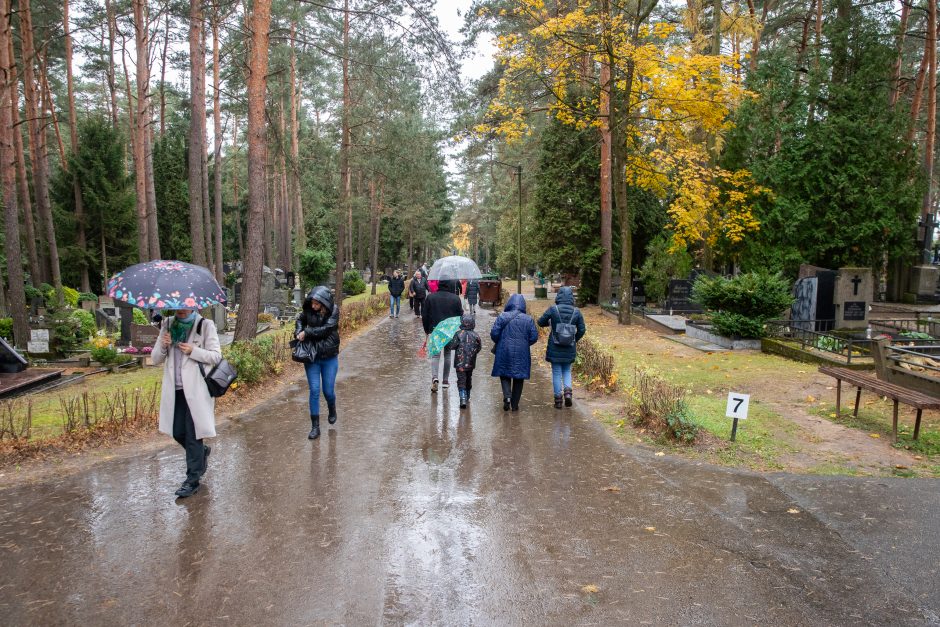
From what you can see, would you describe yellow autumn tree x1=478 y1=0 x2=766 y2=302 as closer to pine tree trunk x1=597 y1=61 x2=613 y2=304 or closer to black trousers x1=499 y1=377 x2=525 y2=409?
pine tree trunk x1=597 y1=61 x2=613 y2=304

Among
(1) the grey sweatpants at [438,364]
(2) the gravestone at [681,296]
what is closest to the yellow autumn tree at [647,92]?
(2) the gravestone at [681,296]

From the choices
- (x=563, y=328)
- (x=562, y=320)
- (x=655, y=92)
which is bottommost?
(x=563, y=328)

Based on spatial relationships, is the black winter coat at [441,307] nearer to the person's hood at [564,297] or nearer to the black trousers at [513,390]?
the black trousers at [513,390]

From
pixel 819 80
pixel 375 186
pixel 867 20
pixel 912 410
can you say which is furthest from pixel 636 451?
Answer: pixel 375 186

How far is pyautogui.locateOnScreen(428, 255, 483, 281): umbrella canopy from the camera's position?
10.4 m

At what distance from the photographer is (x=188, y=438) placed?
5.29 metres

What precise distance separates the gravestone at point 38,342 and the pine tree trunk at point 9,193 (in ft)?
1.03

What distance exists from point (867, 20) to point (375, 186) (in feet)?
95.3

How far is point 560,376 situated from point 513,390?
2.54 feet

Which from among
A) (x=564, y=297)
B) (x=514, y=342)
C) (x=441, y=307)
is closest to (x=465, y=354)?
(x=514, y=342)

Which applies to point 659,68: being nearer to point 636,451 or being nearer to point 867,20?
point 867,20

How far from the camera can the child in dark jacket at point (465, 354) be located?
8.40 m

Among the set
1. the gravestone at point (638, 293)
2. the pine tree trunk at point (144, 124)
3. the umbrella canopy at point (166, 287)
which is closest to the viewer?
the umbrella canopy at point (166, 287)

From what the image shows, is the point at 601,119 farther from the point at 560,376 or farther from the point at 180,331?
the point at 180,331
